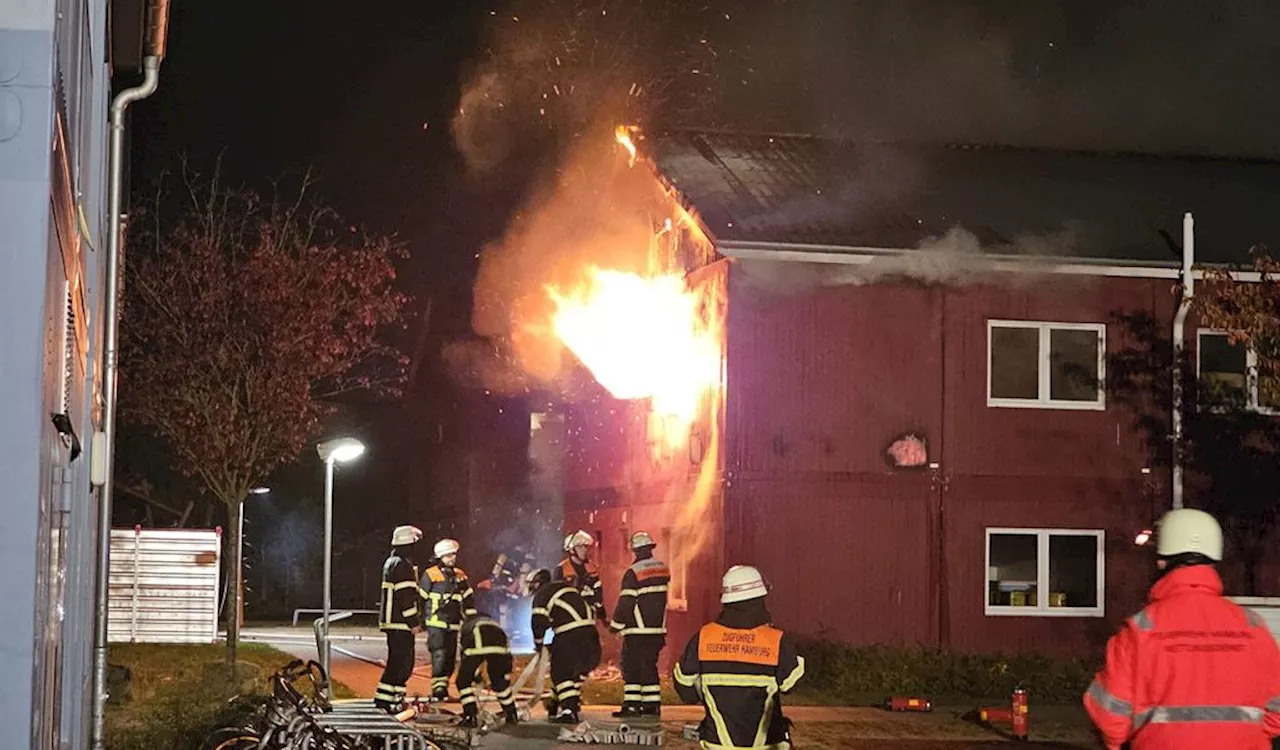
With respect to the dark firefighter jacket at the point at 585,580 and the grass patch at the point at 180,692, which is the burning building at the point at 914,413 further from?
the grass patch at the point at 180,692

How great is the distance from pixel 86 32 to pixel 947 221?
16305 mm

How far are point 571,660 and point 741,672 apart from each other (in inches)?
332

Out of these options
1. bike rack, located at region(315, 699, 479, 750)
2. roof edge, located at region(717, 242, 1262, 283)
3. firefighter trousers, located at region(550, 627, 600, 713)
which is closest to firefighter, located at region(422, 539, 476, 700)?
firefighter trousers, located at region(550, 627, 600, 713)

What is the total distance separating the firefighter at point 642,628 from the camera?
16609mm

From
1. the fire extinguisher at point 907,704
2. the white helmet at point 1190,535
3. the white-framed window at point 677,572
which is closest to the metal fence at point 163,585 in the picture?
the white-framed window at point 677,572

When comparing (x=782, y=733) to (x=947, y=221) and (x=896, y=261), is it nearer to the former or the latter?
(x=896, y=261)

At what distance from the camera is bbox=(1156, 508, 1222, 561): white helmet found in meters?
5.79

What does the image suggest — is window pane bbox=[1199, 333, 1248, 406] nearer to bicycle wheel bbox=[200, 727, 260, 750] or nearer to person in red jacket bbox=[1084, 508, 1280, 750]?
bicycle wheel bbox=[200, 727, 260, 750]

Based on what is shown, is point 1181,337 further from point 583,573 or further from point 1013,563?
point 583,573

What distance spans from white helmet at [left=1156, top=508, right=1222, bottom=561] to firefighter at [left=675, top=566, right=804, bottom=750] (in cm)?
241

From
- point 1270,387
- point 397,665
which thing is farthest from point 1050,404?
point 397,665

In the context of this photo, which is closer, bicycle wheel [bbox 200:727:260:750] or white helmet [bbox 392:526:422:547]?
bicycle wheel [bbox 200:727:260:750]

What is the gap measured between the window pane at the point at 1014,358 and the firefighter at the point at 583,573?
717cm

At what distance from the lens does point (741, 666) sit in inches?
311
